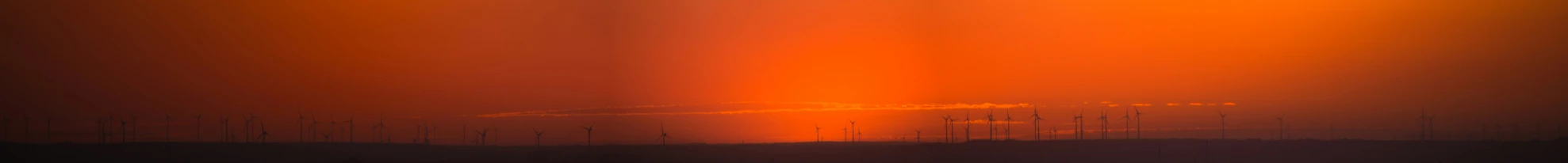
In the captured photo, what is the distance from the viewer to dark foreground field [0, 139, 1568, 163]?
122625mm

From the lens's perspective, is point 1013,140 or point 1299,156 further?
point 1013,140

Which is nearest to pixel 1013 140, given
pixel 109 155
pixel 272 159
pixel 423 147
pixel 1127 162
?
pixel 1127 162

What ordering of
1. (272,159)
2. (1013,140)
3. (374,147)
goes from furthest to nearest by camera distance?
(1013,140)
(374,147)
(272,159)

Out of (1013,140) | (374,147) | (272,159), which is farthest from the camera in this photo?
(1013,140)

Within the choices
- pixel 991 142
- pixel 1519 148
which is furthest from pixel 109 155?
pixel 1519 148

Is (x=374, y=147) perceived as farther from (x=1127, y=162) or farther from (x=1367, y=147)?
(x=1367, y=147)

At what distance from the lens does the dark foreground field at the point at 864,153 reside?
123 metres

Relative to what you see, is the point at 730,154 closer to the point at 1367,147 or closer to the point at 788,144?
the point at 788,144

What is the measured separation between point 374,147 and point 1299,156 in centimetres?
7523

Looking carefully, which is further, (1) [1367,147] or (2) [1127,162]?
(1) [1367,147]

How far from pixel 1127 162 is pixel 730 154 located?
32685 millimetres

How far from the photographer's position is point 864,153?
129 meters

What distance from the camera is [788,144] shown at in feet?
456

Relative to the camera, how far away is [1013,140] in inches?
5541
